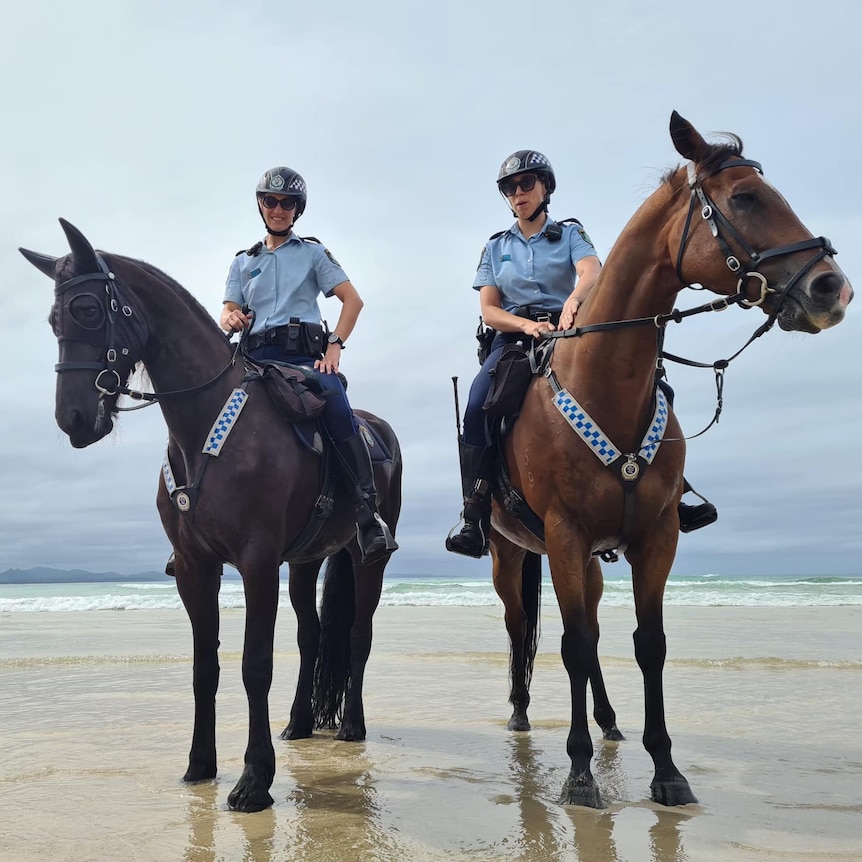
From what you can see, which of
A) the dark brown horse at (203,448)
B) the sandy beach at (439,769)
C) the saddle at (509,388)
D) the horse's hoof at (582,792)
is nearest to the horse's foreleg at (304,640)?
the sandy beach at (439,769)

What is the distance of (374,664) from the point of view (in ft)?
33.7

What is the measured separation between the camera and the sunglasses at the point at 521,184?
558cm

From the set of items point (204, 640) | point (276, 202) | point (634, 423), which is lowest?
point (204, 640)

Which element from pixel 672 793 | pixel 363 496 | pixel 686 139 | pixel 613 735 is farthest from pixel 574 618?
pixel 686 139

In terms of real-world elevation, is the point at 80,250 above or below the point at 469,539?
above

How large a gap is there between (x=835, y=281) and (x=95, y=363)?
3503 millimetres

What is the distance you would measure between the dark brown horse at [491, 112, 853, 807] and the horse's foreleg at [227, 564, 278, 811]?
1483 millimetres

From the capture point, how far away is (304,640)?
636 cm

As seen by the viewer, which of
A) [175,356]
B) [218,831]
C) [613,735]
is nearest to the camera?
[218,831]

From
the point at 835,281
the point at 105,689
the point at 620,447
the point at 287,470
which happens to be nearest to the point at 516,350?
the point at 620,447

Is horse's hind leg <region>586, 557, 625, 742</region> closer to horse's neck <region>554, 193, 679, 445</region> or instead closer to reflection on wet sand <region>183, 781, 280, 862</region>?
horse's neck <region>554, 193, 679, 445</region>

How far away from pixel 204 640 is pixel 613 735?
292cm

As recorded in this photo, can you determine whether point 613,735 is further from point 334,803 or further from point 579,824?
point 334,803

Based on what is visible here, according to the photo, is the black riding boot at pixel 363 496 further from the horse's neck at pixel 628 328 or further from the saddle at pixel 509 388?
the horse's neck at pixel 628 328
